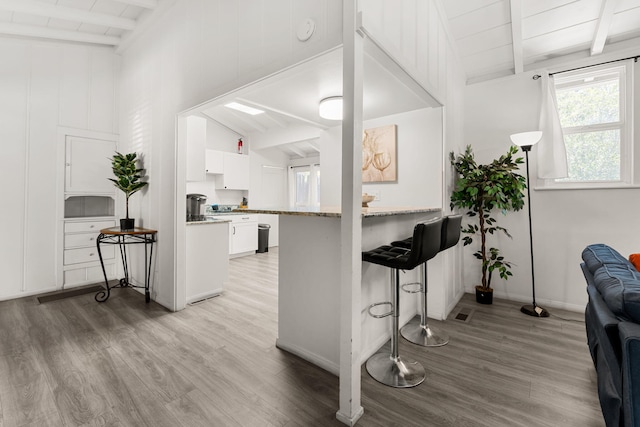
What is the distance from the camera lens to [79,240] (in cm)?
373

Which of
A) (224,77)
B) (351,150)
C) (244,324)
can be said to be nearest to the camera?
(351,150)

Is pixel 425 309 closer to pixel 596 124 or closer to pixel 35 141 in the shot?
pixel 596 124

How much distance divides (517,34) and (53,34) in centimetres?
502

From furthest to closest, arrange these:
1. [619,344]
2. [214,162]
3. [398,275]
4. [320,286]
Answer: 1. [214,162]
2. [320,286]
3. [398,275]
4. [619,344]

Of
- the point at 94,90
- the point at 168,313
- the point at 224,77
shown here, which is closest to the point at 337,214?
the point at 224,77

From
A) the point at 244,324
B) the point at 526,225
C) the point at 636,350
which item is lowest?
the point at 244,324

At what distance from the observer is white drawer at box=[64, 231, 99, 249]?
365cm

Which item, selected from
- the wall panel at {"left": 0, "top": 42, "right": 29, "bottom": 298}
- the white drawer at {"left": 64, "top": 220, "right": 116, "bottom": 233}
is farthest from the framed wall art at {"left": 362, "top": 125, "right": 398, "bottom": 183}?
the wall panel at {"left": 0, "top": 42, "right": 29, "bottom": 298}

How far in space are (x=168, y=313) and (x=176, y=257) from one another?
0.56 meters

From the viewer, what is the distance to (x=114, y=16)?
3361mm

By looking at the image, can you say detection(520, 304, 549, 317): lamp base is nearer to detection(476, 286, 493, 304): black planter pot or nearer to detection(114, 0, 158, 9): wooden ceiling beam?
detection(476, 286, 493, 304): black planter pot

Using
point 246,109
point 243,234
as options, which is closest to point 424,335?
point 243,234

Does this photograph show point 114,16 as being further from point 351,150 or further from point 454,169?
point 454,169

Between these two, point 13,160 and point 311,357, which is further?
point 13,160
